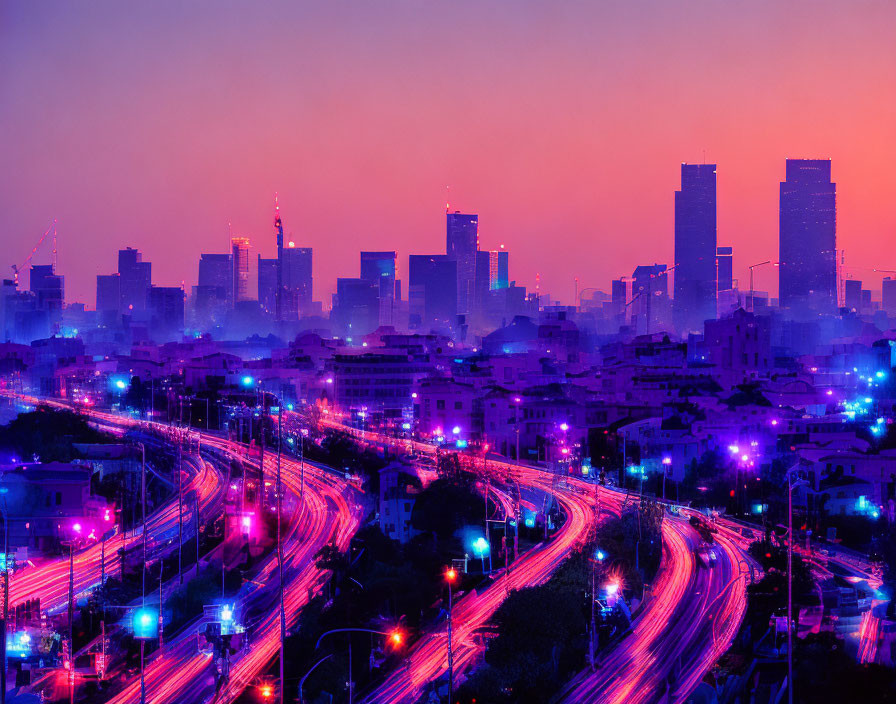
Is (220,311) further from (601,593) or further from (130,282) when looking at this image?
(601,593)

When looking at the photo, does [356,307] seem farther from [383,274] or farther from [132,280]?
[132,280]

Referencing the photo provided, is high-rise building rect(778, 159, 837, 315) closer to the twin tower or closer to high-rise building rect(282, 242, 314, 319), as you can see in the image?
the twin tower

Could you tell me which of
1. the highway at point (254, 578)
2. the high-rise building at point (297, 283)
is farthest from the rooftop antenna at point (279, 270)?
the highway at point (254, 578)

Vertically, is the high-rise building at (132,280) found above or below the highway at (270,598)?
above

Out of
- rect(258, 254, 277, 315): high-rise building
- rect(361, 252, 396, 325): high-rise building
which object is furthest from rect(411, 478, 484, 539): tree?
rect(258, 254, 277, 315): high-rise building

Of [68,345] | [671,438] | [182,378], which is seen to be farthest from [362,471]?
[68,345]

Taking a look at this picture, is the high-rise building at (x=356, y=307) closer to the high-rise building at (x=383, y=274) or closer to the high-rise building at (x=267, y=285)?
the high-rise building at (x=383, y=274)
